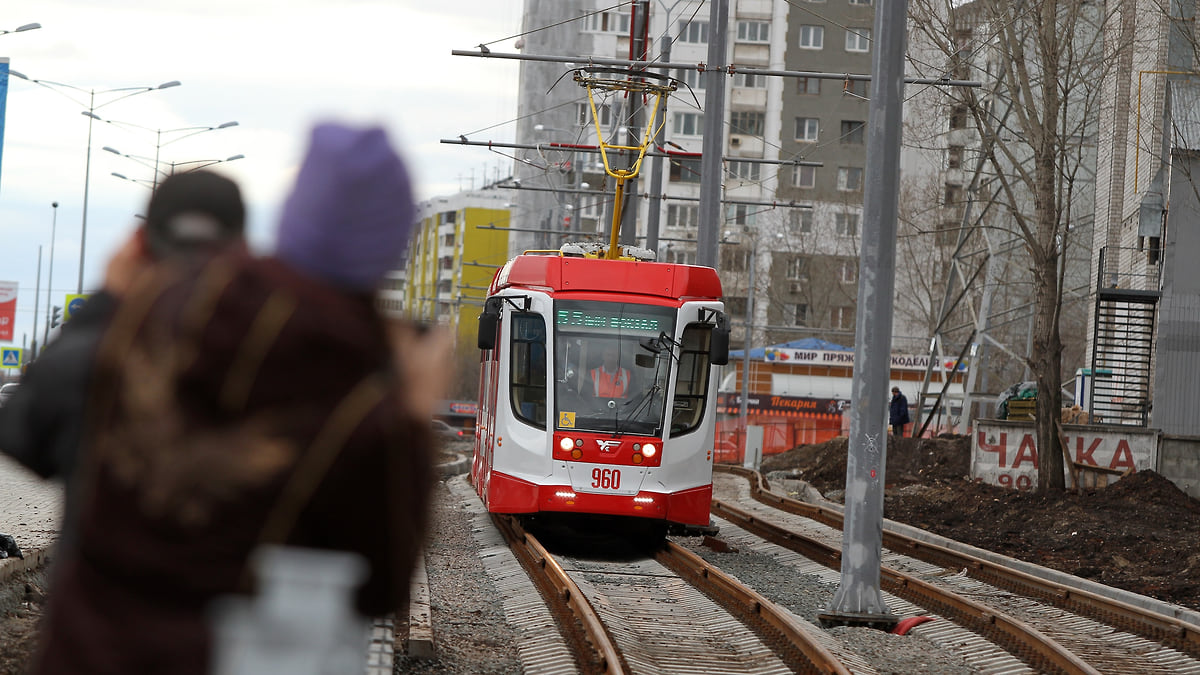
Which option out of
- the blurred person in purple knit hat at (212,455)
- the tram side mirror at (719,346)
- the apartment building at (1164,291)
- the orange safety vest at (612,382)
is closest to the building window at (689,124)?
the apartment building at (1164,291)

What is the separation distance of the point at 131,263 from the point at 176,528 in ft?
2.59

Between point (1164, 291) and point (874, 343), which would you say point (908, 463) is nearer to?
point (1164, 291)

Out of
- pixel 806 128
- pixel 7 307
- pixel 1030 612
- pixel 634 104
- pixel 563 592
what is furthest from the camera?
pixel 806 128

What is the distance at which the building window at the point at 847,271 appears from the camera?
7681 cm

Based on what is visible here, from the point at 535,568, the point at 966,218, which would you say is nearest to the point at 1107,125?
the point at 966,218

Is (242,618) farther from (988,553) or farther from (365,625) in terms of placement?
(988,553)

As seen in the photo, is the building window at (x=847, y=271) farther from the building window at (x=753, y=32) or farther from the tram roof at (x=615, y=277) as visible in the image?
the tram roof at (x=615, y=277)

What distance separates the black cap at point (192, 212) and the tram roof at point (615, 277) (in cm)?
1263

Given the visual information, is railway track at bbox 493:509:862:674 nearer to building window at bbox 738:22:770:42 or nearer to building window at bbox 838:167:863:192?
building window at bbox 738:22:770:42

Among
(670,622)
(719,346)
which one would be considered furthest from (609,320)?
(670,622)

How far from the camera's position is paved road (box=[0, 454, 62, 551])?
12.9 m

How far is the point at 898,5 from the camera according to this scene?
37.7ft

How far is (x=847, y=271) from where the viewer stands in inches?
3093

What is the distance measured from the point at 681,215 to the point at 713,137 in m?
62.1
